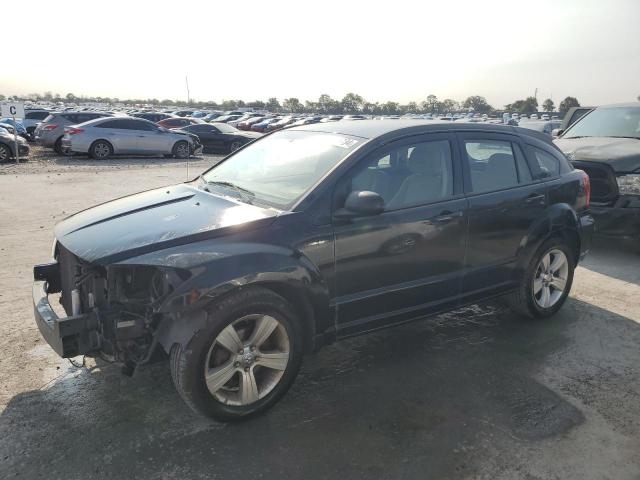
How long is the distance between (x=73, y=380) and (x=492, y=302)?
387 cm

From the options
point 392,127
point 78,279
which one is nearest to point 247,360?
point 78,279

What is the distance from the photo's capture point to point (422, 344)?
4.33 metres

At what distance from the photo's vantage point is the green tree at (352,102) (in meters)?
109

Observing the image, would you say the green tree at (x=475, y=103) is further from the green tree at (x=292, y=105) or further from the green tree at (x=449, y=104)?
the green tree at (x=292, y=105)

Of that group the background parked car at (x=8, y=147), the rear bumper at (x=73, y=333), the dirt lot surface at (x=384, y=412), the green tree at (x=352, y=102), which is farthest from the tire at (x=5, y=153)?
the green tree at (x=352, y=102)

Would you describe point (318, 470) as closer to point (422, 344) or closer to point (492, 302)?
point (422, 344)

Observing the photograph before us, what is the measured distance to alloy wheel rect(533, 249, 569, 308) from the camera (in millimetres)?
4787

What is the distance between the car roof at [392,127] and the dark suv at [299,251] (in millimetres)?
22

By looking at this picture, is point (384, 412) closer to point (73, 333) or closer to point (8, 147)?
point (73, 333)

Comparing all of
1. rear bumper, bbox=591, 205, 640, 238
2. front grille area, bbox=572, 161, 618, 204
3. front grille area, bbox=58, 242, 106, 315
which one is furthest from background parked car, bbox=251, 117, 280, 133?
front grille area, bbox=58, 242, 106, 315

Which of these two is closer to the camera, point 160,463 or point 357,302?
point 160,463

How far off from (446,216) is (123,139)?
1697 centimetres

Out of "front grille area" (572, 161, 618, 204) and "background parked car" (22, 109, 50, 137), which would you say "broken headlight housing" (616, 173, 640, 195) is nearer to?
"front grille area" (572, 161, 618, 204)

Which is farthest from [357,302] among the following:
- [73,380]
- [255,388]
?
[73,380]
